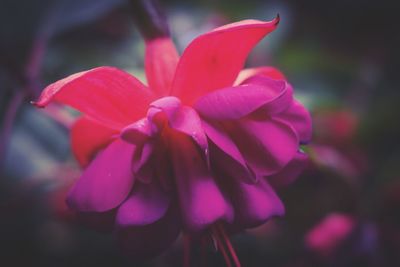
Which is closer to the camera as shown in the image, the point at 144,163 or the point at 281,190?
the point at 144,163

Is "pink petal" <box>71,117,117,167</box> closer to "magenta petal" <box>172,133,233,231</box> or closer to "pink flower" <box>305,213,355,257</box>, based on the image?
"magenta petal" <box>172,133,233,231</box>

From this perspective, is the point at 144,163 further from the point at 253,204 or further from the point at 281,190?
the point at 281,190

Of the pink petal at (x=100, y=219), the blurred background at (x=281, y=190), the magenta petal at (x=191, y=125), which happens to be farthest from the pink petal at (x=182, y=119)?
the blurred background at (x=281, y=190)

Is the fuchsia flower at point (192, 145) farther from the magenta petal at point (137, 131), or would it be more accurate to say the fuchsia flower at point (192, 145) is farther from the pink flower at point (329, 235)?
the pink flower at point (329, 235)

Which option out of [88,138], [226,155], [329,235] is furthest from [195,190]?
[329,235]

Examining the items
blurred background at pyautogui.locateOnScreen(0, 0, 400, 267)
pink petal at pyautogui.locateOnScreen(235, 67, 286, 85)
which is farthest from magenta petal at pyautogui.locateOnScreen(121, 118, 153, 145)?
blurred background at pyautogui.locateOnScreen(0, 0, 400, 267)

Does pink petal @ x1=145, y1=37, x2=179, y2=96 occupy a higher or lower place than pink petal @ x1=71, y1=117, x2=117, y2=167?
higher

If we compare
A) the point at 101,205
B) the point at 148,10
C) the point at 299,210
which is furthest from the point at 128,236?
the point at 299,210
